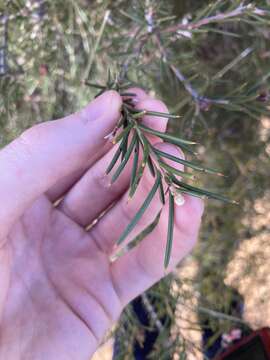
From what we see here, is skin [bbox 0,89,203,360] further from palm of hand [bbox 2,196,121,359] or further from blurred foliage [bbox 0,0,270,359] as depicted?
blurred foliage [bbox 0,0,270,359]

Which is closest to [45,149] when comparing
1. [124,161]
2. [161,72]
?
[124,161]

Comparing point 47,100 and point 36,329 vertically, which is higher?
point 47,100

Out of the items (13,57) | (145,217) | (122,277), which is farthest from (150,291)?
(13,57)

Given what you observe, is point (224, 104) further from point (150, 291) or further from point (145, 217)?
point (150, 291)

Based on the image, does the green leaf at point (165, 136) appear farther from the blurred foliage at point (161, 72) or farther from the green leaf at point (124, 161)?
the blurred foliage at point (161, 72)

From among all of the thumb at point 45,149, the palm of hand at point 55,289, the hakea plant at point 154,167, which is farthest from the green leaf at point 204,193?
the palm of hand at point 55,289

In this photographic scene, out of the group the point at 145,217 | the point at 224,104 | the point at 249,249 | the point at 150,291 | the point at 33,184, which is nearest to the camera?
the point at 33,184

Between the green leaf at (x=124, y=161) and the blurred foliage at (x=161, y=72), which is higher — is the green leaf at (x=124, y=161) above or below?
above
